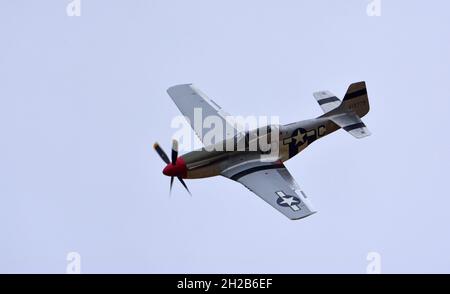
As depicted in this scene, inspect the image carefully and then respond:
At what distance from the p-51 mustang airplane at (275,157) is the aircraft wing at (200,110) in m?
0.04

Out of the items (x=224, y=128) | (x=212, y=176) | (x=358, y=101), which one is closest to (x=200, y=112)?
(x=224, y=128)

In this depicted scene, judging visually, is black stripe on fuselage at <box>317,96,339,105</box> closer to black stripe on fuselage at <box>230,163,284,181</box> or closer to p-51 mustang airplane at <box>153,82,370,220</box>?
p-51 mustang airplane at <box>153,82,370,220</box>

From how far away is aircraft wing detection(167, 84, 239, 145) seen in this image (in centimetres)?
3150

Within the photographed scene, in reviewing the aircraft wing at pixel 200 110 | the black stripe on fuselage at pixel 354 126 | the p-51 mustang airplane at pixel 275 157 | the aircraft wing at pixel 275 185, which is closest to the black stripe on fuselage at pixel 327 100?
the p-51 mustang airplane at pixel 275 157

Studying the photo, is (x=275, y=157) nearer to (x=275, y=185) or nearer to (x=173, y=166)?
(x=275, y=185)

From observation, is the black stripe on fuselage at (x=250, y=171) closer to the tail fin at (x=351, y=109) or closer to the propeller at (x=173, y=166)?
the propeller at (x=173, y=166)

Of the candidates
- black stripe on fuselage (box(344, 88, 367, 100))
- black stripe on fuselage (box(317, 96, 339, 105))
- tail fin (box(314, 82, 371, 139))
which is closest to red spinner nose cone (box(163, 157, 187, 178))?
tail fin (box(314, 82, 371, 139))

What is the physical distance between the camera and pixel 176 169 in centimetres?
2912

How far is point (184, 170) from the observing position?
96.0ft

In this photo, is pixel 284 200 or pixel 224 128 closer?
pixel 284 200

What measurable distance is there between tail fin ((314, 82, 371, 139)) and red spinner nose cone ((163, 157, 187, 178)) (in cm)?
618

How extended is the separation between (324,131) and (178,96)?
6.14 metres

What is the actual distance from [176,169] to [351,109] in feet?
24.7

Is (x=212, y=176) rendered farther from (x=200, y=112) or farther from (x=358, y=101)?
(x=358, y=101)
